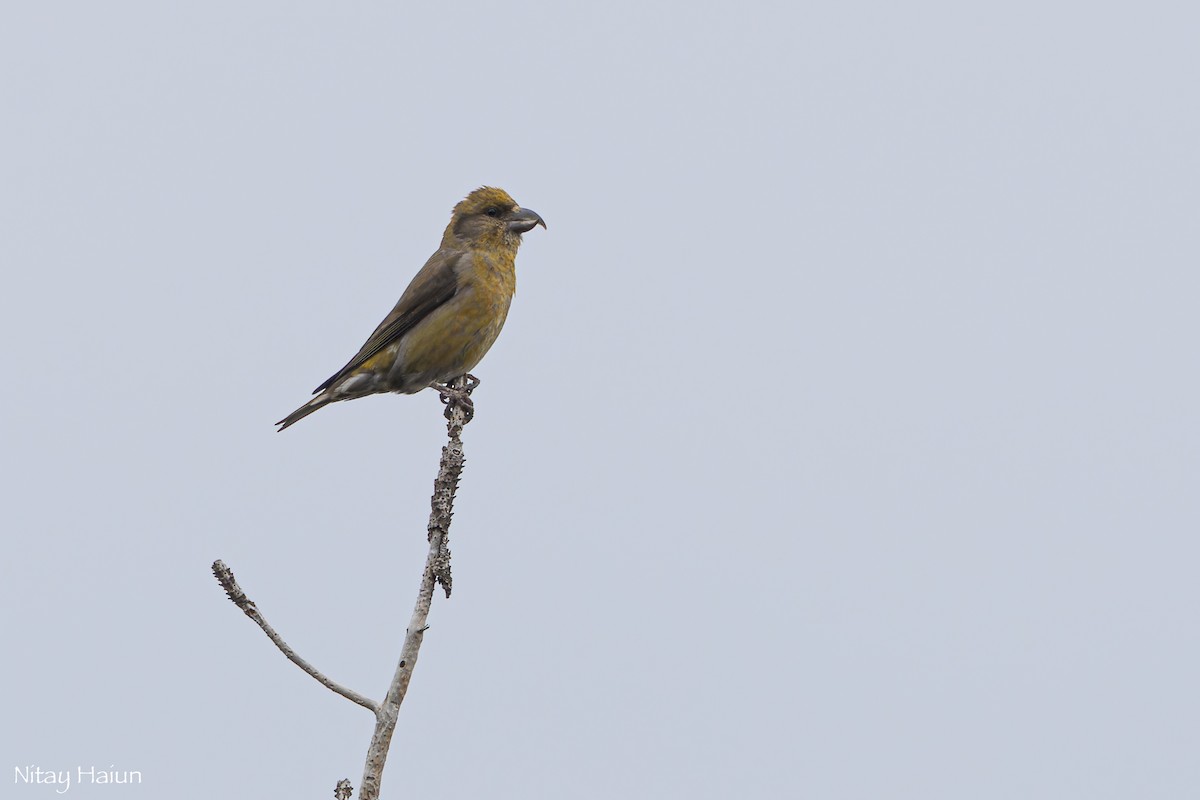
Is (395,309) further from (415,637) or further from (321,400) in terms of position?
(415,637)

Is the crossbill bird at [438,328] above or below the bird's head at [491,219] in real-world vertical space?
below

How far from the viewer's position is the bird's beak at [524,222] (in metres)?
10.8

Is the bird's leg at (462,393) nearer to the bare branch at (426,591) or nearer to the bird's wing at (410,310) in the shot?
the bird's wing at (410,310)

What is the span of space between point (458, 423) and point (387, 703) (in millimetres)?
1758

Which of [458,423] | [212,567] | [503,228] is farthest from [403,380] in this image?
[212,567]

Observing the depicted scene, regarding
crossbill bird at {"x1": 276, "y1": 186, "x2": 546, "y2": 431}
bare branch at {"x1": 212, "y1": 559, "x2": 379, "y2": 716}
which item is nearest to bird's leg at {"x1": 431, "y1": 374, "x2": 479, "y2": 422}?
crossbill bird at {"x1": 276, "y1": 186, "x2": 546, "y2": 431}

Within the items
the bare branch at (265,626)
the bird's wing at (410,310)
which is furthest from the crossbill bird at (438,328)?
the bare branch at (265,626)

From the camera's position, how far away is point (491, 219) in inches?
426

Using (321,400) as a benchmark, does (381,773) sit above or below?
below

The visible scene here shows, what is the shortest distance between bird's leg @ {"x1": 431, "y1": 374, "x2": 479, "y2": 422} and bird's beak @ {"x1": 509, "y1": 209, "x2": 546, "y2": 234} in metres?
1.23

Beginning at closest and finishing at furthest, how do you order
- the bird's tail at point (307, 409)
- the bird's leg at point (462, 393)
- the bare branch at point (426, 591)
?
1. the bare branch at point (426, 591)
2. the bird's leg at point (462, 393)
3. the bird's tail at point (307, 409)

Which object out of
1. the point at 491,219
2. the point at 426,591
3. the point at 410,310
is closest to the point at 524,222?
the point at 491,219

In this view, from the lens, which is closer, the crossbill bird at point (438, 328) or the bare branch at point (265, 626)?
the bare branch at point (265, 626)

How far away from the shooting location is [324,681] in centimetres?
514
